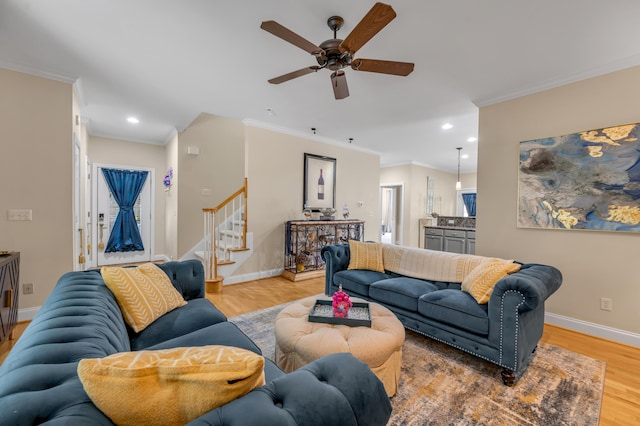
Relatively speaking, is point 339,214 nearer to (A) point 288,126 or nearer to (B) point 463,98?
(A) point 288,126

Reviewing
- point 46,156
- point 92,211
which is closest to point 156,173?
point 92,211

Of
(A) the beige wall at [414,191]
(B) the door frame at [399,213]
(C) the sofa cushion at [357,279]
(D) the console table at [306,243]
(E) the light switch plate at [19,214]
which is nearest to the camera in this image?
(E) the light switch plate at [19,214]

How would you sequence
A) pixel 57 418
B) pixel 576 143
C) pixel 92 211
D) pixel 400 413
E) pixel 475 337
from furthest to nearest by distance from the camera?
pixel 92 211, pixel 576 143, pixel 475 337, pixel 400 413, pixel 57 418

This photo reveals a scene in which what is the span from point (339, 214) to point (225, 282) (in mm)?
2675

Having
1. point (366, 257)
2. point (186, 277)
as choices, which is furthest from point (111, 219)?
point (366, 257)

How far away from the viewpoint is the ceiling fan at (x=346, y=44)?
167cm

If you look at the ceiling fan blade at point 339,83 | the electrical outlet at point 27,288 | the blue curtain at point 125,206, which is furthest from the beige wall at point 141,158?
the ceiling fan blade at point 339,83

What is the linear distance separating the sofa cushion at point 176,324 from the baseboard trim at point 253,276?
2.44 m

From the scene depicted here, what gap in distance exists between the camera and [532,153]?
313cm

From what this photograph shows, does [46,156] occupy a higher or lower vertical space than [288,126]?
lower

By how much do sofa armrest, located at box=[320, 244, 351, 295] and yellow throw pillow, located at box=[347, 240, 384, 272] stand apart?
7cm

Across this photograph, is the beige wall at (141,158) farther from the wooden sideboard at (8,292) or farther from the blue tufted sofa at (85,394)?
the blue tufted sofa at (85,394)

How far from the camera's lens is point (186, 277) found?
2.31 metres

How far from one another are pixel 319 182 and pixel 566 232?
3.77 meters
